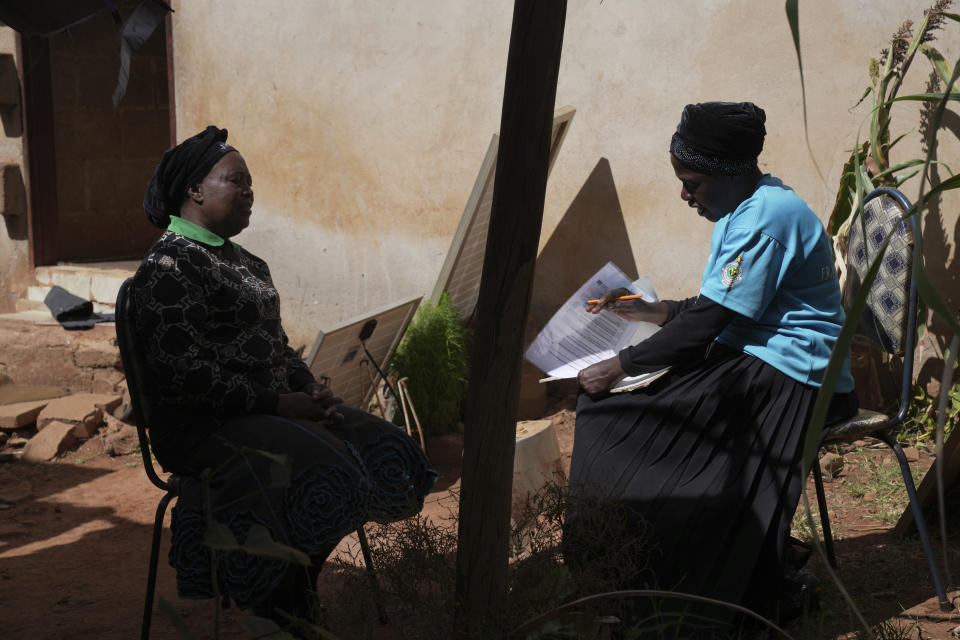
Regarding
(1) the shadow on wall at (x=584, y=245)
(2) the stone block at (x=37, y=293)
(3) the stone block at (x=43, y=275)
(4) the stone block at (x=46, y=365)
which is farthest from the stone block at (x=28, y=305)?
(1) the shadow on wall at (x=584, y=245)

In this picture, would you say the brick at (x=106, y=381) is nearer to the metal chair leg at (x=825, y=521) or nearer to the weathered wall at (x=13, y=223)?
the weathered wall at (x=13, y=223)

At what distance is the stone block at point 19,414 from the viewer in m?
5.65

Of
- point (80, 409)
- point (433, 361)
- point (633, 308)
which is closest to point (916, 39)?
point (633, 308)

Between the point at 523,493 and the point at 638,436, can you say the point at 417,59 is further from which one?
the point at 638,436

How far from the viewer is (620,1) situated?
17.1ft

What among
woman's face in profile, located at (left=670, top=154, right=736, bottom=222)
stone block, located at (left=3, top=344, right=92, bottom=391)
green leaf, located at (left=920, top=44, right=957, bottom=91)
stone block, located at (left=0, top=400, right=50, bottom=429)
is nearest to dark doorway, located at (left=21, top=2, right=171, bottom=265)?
stone block, located at (left=3, top=344, right=92, bottom=391)

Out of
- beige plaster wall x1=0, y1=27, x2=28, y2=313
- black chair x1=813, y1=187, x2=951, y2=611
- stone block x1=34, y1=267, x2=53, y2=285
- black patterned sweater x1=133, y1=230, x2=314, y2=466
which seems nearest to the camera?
black patterned sweater x1=133, y1=230, x2=314, y2=466

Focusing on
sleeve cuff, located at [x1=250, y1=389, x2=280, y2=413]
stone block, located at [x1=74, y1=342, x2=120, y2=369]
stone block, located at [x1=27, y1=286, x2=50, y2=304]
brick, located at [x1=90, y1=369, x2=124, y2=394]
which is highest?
sleeve cuff, located at [x1=250, y1=389, x2=280, y2=413]

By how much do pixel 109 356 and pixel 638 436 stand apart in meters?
4.26

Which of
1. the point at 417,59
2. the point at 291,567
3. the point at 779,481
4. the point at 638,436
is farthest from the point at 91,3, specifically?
the point at 779,481

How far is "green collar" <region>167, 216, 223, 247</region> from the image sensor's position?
2846mm

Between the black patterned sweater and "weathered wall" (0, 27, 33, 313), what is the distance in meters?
5.03

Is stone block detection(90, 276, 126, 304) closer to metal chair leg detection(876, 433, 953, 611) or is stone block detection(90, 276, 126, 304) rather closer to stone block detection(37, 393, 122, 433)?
stone block detection(37, 393, 122, 433)

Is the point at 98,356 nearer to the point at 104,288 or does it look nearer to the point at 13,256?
the point at 104,288
